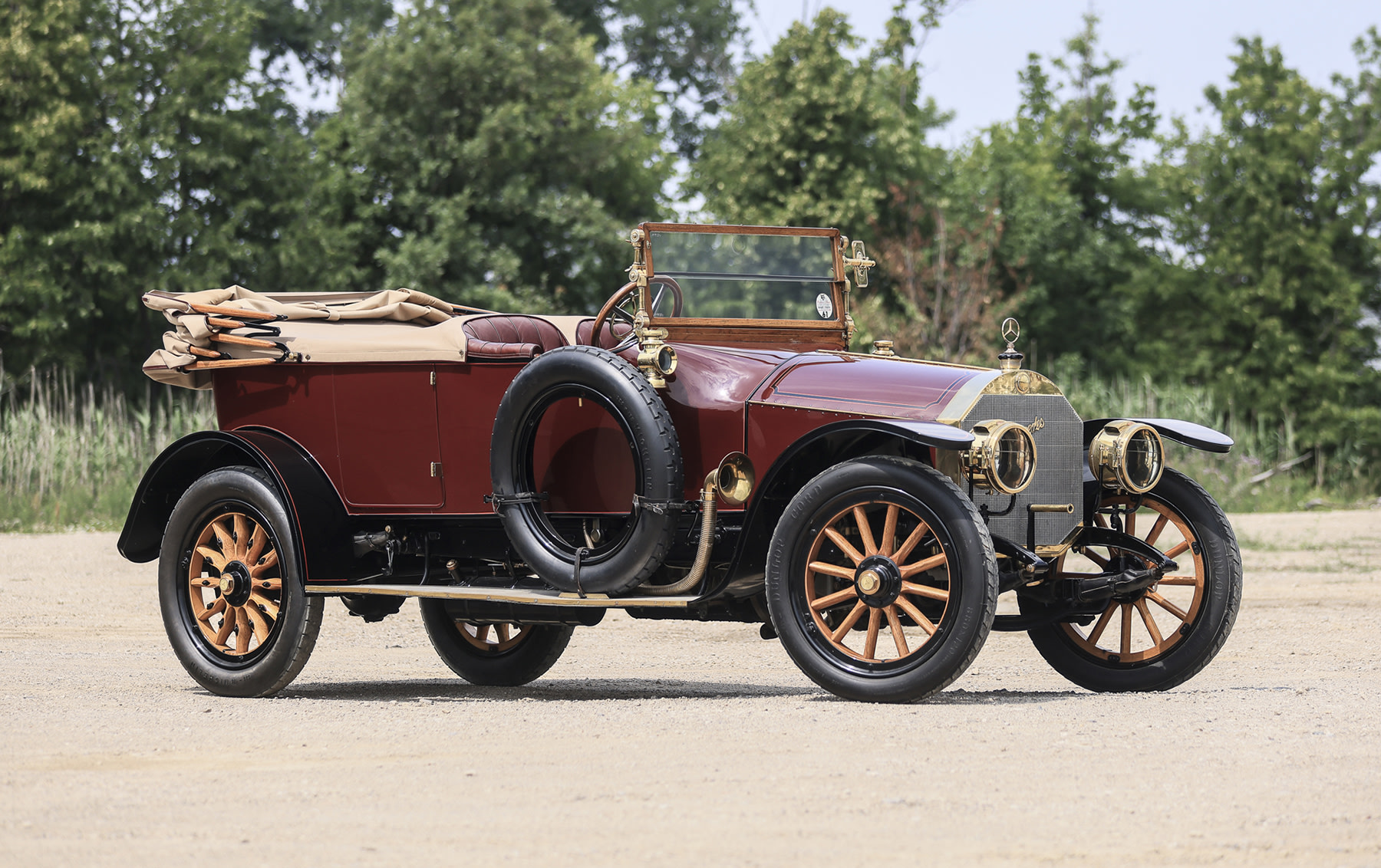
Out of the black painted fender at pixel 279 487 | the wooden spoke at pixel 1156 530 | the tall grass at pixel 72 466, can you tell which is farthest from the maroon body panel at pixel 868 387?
the tall grass at pixel 72 466

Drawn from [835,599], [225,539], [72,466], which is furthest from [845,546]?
[72,466]

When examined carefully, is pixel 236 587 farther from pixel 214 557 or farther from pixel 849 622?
pixel 849 622

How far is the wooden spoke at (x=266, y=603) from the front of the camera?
7.75 metres

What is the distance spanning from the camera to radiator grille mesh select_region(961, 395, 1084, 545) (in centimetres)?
689

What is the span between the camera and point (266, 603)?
25.5 feet

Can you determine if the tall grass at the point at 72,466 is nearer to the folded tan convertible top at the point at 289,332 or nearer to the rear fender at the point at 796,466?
the folded tan convertible top at the point at 289,332

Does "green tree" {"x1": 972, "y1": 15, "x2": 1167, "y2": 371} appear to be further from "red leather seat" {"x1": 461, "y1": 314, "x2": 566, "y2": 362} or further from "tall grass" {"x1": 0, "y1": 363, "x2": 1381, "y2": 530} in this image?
"red leather seat" {"x1": 461, "y1": 314, "x2": 566, "y2": 362}

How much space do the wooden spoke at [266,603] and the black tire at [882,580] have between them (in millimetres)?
2575

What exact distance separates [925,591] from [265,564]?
328 centimetres

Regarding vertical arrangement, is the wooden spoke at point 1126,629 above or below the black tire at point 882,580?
below

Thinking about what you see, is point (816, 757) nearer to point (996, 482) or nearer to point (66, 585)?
point (996, 482)

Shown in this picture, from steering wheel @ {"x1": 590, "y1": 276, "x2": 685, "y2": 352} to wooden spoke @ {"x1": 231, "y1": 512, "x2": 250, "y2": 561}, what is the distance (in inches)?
73.3

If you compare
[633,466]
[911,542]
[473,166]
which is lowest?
[911,542]

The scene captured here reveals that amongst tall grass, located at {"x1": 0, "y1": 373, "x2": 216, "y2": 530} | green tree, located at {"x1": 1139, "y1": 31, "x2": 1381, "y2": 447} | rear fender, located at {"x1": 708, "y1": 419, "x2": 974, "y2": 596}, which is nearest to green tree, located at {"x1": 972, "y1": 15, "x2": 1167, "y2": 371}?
green tree, located at {"x1": 1139, "y1": 31, "x2": 1381, "y2": 447}
